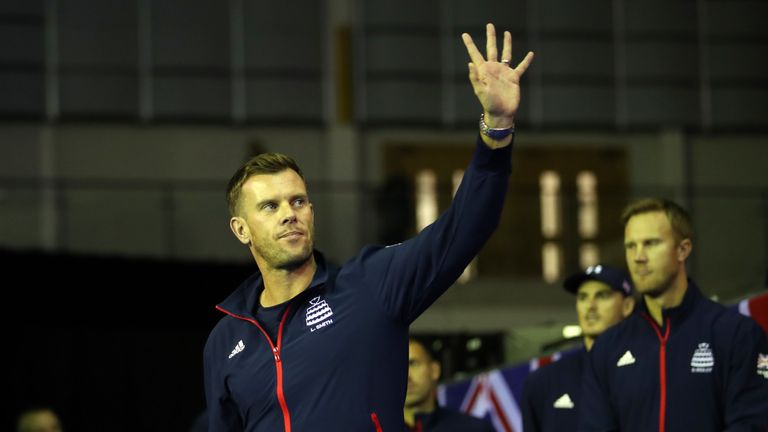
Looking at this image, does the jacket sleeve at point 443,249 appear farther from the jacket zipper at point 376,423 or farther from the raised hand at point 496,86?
the jacket zipper at point 376,423

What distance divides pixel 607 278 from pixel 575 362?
503 millimetres

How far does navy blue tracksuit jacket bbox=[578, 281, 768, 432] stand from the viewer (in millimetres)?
4891

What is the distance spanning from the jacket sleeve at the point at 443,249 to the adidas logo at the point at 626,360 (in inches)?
70.9

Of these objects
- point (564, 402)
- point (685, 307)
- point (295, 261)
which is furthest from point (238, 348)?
point (564, 402)

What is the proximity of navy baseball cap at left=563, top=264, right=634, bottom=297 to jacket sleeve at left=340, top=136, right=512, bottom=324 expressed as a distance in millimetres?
3352

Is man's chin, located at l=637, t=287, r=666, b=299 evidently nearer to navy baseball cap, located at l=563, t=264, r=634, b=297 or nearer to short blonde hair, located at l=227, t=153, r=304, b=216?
navy baseball cap, located at l=563, t=264, r=634, b=297

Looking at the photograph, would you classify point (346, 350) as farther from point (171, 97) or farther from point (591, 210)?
point (171, 97)

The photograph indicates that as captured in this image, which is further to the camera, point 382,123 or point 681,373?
point 382,123

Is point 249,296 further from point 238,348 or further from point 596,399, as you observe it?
point 596,399

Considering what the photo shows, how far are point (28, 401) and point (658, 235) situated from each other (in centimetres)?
931

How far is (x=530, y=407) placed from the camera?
6855 millimetres

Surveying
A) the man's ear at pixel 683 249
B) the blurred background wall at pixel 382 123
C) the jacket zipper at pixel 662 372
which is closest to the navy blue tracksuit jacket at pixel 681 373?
the jacket zipper at pixel 662 372

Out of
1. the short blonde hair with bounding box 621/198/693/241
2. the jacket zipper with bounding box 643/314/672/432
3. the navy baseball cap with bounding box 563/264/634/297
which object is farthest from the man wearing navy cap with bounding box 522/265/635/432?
the jacket zipper with bounding box 643/314/672/432

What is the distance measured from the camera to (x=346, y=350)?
3.75 meters
